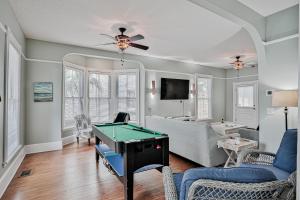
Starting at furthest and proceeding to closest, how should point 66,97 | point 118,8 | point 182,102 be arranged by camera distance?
point 182,102, point 66,97, point 118,8

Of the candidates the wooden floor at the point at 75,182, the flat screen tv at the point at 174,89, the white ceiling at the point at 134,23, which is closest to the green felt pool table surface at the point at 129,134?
the wooden floor at the point at 75,182

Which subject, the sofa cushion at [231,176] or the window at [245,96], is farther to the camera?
the window at [245,96]

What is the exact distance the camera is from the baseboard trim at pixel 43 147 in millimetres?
4340

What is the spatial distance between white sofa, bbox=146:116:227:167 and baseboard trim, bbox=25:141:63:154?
3.08 metres

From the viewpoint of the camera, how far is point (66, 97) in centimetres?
546

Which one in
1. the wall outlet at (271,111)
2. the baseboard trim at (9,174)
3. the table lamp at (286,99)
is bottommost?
the baseboard trim at (9,174)

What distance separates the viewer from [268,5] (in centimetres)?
284

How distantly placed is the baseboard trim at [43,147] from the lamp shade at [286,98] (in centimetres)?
505

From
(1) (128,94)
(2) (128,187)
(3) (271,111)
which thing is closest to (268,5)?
(3) (271,111)

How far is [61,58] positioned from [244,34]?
4.76 metres

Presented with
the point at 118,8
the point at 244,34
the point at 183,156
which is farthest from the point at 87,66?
the point at 244,34

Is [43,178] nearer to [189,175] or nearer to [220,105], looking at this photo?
[189,175]

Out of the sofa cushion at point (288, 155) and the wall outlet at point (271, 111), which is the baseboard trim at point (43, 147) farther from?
the wall outlet at point (271, 111)

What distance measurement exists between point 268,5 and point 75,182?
4340 millimetres
